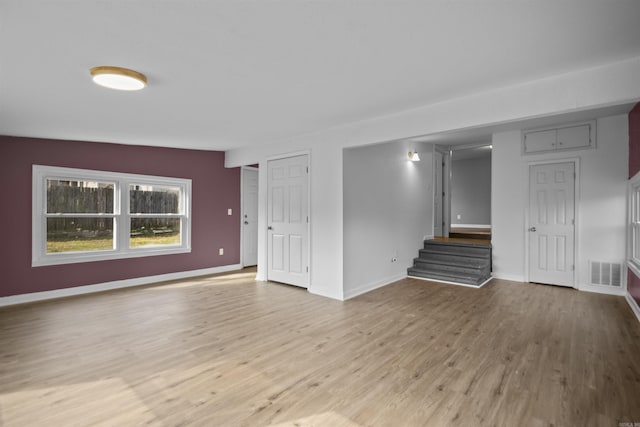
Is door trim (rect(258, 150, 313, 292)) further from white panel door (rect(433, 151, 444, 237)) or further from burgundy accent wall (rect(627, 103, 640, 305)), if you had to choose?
burgundy accent wall (rect(627, 103, 640, 305))

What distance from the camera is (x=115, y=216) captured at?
5258 mm

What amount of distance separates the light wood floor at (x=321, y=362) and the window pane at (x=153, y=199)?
5.71 feet

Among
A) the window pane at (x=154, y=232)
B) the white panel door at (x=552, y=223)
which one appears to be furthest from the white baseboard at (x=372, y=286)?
the window pane at (x=154, y=232)

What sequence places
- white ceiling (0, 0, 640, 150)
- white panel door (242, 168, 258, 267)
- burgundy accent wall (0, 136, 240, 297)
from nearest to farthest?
white ceiling (0, 0, 640, 150), burgundy accent wall (0, 136, 240, 297), white panel door (242, 168, 258, 267)

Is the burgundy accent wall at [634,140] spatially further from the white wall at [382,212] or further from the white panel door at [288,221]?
the white panel door at [288,221]

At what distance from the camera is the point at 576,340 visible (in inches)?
122

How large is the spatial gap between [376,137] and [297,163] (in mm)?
1577

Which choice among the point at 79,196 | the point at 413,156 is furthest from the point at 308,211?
the point at 79,196

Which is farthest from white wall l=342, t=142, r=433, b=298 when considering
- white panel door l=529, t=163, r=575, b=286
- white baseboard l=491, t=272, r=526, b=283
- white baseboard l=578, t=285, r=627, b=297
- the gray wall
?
the gray wall

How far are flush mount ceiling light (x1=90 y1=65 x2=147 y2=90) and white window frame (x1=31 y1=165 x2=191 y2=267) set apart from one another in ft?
9.58

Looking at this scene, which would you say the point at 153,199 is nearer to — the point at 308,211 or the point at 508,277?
the point at 308,211

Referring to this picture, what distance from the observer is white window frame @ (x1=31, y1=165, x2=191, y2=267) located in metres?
4.54

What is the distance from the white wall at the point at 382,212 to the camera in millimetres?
4734

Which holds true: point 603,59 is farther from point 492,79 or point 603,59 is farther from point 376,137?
point 376,137
